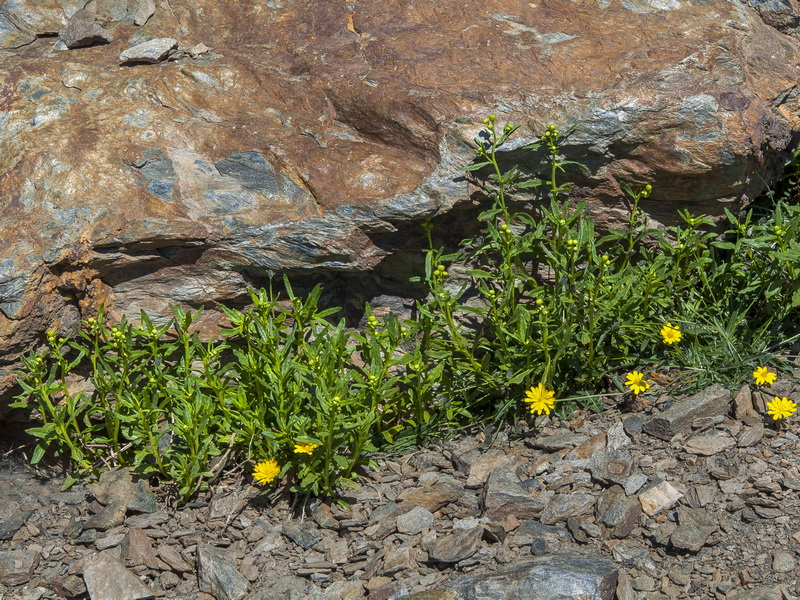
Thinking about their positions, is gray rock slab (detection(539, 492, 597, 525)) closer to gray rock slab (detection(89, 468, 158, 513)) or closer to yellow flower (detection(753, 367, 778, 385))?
yellow flower (detection(753, 367, 778, 385))

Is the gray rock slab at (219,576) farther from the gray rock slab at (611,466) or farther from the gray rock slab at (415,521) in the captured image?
the gray rock slab at (611,466)

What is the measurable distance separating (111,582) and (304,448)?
93cm


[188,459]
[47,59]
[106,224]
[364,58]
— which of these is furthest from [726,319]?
[47,59]

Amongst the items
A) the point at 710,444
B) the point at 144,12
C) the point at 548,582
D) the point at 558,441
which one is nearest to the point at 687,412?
the point at 710,444

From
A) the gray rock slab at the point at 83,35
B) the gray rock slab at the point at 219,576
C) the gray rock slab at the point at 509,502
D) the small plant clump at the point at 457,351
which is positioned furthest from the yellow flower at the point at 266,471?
the gray rock slab at the point at 83,35

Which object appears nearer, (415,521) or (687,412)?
(415,521)

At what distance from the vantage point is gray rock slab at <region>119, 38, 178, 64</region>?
4.69 m

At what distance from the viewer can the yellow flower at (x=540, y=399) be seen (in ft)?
13.1

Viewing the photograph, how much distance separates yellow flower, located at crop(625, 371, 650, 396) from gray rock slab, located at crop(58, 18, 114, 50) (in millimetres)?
3348

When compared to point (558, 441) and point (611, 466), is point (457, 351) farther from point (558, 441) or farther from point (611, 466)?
point (611, 466)

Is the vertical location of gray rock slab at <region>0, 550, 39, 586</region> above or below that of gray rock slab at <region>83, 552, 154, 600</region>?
below

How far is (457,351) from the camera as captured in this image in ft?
13.9

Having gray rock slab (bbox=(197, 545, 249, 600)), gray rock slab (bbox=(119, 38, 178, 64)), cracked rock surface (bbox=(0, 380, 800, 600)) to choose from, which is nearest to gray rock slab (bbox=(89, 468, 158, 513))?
cracked rock surface (bbox=(0, 380, 800, 600))

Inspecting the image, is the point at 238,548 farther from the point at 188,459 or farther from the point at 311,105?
the point at 311,105
